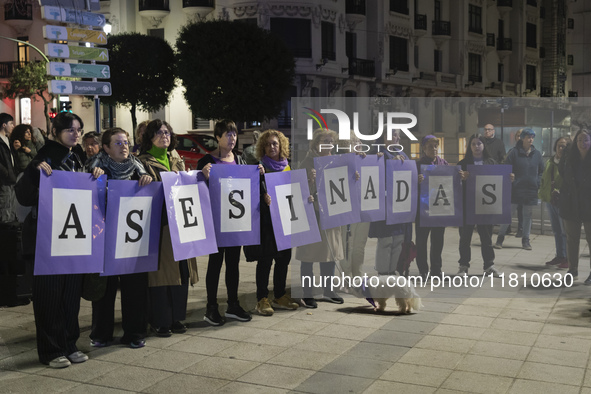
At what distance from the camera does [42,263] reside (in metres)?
5.86

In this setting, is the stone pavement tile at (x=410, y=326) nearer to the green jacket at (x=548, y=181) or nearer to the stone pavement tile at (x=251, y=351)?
the stone pavement tile at (x=251, y=351)

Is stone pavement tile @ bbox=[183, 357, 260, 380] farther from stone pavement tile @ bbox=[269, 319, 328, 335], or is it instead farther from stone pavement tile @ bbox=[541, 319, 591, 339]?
stone pavement tile @ bbox=[541, 319, 591, 339]

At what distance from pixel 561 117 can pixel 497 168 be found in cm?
247

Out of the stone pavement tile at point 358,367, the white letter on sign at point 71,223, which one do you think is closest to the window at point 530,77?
the stone pavement tile at point 358,367

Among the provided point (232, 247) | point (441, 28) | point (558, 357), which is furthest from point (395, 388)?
point (441, 28)

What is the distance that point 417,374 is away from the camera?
5551 millimetres

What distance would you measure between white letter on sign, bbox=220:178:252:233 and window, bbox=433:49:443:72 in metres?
38.7

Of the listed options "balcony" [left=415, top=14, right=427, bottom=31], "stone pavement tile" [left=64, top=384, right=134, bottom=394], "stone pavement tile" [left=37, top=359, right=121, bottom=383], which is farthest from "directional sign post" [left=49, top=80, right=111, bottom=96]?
"balcony" [left=415, top=14, right=427, bottom=31]

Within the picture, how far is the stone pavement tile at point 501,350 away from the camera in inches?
239

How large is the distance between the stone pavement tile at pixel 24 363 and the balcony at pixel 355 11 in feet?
119

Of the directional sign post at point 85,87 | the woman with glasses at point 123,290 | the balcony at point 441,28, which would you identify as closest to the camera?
the woman with glasses at point 123,290

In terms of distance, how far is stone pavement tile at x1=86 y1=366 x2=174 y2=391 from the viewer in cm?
536

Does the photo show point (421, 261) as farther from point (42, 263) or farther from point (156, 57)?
point (156, 57)

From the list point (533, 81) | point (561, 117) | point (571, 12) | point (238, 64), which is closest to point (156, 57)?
point (238, 64)
